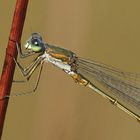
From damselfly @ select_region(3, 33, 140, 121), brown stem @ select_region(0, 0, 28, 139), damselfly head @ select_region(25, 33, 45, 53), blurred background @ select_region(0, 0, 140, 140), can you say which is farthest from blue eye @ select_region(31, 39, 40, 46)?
brown stem @ select_region(0, 0, 28, 139)

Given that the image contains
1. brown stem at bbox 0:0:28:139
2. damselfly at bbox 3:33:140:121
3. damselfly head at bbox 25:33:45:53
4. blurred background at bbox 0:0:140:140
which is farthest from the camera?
blurred background at bbox 0:0:140:140

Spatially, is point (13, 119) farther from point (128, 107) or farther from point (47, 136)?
point (128, 107)

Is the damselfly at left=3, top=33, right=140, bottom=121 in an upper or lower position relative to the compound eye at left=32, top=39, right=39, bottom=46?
lower

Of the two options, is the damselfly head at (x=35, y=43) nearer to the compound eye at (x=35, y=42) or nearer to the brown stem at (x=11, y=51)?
the compound eye at (x=35, y=42)

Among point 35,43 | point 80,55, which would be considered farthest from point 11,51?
point 80,55

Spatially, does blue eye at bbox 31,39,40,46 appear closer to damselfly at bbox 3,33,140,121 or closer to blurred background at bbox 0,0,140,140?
damselfly at bbox 3,33,140,121

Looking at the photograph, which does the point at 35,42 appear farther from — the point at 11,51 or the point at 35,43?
the point at 11,51

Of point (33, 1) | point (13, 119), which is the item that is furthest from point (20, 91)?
point (33, 1)

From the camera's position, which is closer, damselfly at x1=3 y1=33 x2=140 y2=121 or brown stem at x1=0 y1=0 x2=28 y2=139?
brown stem at x1=0 y1=0 x2=28 y2=139
